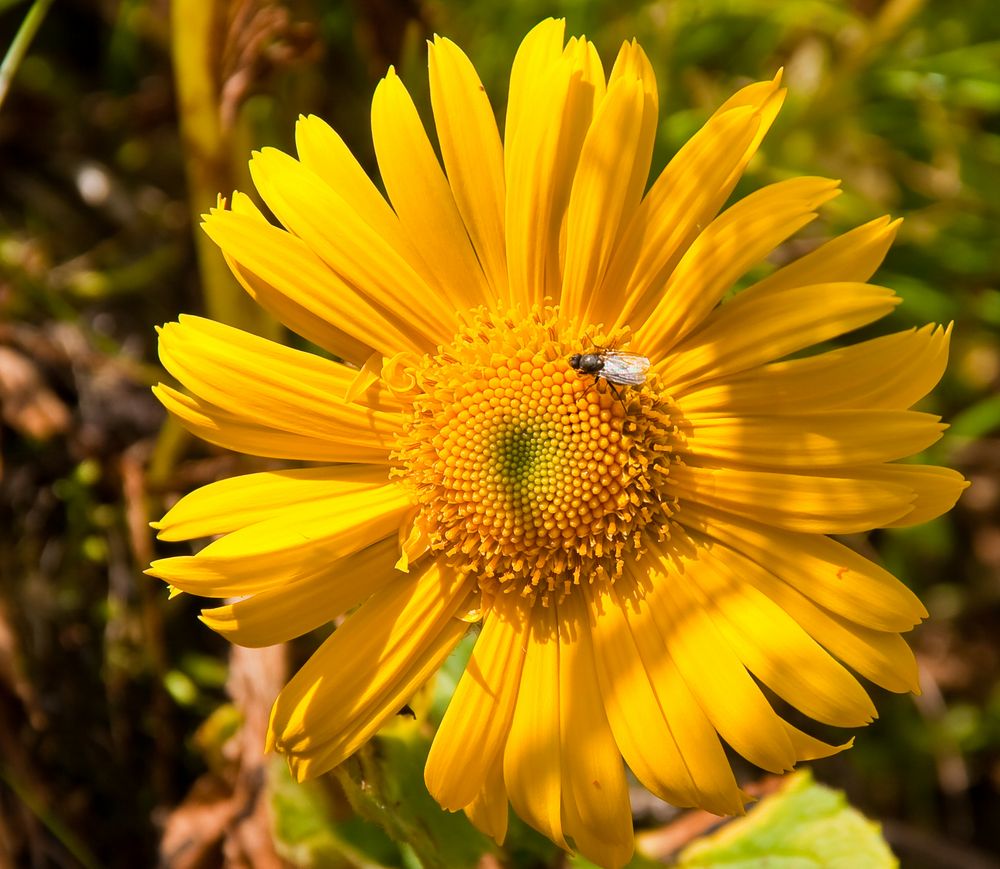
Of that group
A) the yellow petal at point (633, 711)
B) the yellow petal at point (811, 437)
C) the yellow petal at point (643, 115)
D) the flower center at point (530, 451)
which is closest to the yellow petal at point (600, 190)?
the yellow petal at point (643, 115)

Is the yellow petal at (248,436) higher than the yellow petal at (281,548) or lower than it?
higher

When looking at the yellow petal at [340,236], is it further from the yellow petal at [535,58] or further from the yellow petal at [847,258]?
the yellow petal at [847,258]

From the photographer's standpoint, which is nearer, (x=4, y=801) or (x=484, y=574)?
(x=484, y=574)

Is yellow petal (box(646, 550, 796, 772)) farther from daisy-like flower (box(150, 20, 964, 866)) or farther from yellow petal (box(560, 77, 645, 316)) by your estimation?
yellow petal (box(560, 77, 645, 316))

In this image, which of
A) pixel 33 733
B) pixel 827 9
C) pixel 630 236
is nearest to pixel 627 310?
pixel 630 236

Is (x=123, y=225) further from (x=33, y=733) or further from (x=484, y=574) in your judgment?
(x=484, y=574)

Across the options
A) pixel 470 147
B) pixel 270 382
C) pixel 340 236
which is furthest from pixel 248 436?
pixel 470 147
